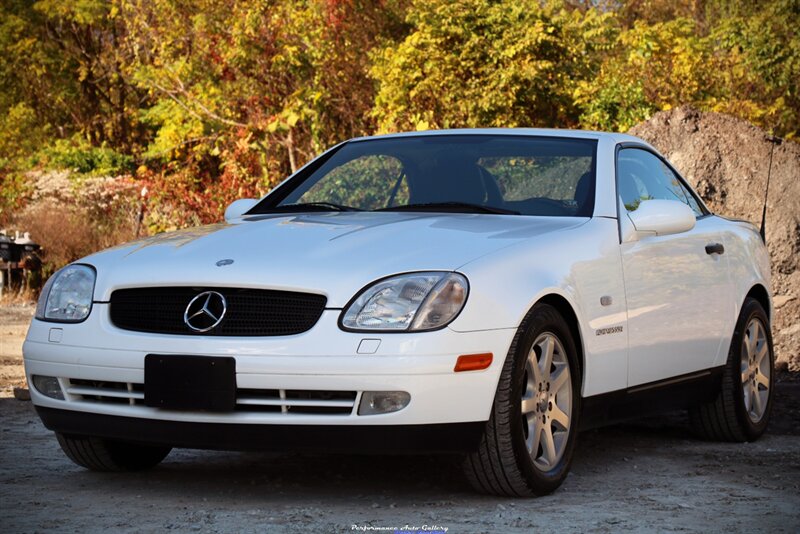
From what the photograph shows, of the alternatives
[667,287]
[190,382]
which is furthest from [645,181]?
[190,382]

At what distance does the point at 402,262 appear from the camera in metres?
4.82

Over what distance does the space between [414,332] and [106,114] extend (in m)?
29.9

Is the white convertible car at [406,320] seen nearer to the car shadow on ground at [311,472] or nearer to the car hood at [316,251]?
the car hood at [316,251]

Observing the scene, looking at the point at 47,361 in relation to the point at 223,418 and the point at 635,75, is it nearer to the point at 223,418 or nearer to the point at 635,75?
the point at 223,418

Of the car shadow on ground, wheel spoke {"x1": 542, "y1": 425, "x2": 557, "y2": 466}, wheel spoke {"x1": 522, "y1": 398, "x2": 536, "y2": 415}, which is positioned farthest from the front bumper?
wheel spoke {"x1": 542, "y1": 425, "x2": 557, "y2": 466}

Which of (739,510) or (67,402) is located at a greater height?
(67,402)

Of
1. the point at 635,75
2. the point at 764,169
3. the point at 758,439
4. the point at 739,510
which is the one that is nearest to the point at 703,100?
the point at 635,75

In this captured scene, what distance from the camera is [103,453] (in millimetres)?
5629

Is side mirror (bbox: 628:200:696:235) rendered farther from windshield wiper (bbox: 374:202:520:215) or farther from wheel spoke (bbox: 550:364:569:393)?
wheel spoke (bbox: 550:364:569:393)

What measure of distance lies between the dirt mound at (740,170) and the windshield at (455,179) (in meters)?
5.38

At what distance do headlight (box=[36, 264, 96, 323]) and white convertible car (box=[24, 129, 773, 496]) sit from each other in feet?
0.03

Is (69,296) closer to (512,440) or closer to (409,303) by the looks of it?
(409,303)

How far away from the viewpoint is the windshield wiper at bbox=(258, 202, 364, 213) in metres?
6.18

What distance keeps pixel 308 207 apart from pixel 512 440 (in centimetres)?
183
